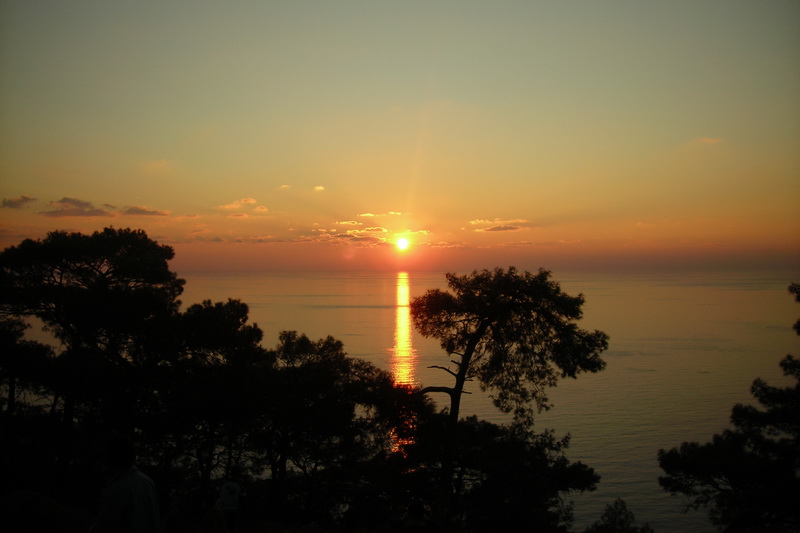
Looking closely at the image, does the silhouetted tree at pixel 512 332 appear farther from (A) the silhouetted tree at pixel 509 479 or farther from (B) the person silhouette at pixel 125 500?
(B) the person silhouette at pixel 125 500

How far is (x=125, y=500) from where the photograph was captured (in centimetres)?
531

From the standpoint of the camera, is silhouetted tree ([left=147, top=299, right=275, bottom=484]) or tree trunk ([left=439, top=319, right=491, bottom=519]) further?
silhouetted tree ([left=147, top=299, right=275, bottom=484])

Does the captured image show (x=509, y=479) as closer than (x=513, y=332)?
Yes

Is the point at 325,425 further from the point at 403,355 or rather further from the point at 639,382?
the point at 403,355

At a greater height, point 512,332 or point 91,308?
point 91,308

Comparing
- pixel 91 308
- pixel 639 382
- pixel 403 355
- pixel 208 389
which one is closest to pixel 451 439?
pixel 208 389

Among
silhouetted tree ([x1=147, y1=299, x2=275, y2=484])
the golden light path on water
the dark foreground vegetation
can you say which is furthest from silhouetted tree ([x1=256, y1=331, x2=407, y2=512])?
the golden light path on water

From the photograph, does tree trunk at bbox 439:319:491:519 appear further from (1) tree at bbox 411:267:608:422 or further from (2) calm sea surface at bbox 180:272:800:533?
(2) calm sea surface at bbox 180:272:800:533

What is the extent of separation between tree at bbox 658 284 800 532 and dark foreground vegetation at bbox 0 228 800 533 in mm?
89

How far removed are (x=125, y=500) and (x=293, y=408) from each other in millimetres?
17533

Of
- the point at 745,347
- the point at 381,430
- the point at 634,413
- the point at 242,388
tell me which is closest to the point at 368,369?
the point at 381,430

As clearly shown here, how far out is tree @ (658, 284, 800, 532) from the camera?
14.8 m

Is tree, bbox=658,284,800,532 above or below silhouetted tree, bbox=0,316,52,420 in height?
below

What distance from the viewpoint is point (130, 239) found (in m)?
26.2
